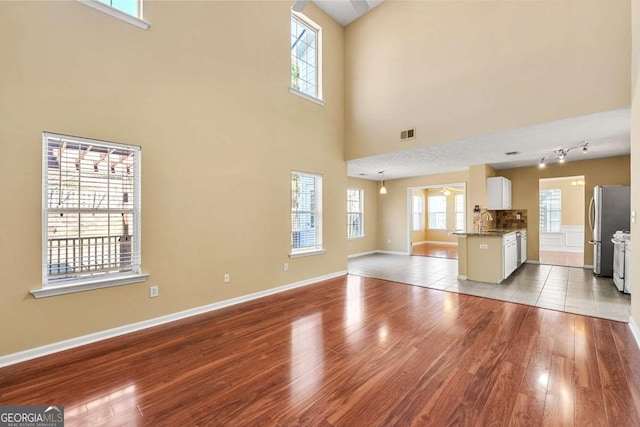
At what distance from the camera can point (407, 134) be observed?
194 inches

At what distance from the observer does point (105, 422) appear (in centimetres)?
174

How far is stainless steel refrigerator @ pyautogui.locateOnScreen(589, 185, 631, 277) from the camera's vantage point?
5.05 m

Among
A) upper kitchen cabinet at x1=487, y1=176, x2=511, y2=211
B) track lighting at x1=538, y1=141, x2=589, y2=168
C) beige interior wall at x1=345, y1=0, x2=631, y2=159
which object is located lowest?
upper kitchen cabinet at x1=487, y1=176, x2=511, y2=211

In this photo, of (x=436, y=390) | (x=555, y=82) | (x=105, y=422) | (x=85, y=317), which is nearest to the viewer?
(x=105, y=422)

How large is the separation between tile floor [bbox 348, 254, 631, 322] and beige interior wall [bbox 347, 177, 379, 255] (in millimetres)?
1273

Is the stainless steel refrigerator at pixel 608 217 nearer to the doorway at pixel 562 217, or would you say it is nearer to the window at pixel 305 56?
the doorway at pixel 562 217

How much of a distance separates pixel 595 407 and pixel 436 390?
1.00m

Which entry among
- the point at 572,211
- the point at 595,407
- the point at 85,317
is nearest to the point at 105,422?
the point at 85,317

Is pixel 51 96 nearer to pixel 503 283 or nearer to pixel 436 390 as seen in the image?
pixel 436 390

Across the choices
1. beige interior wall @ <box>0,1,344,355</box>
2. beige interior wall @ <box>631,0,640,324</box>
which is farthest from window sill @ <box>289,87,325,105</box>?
beige interior wall @ <box>631,0,640,324</box>

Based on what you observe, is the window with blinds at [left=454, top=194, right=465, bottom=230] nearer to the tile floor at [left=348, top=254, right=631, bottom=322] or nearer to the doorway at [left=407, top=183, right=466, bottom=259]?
the doorway at [left=407, top=183, right=466, bottom=259]

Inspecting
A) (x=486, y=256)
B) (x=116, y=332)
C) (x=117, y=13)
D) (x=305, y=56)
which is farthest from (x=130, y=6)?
(x=486, y=256)

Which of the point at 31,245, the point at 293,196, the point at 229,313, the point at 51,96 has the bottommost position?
the point at 229,313

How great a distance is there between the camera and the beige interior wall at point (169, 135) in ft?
8.25
